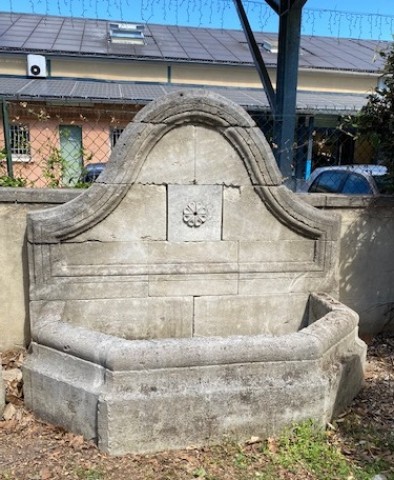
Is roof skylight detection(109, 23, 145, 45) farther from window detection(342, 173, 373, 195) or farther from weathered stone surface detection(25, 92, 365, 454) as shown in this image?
weathered stone surface detection(25, 92, 365, 454)

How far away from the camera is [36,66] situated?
15891 millimetres

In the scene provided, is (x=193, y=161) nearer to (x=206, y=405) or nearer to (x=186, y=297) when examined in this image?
(x=186, y=297)

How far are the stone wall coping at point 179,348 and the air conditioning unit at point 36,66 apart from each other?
15.2 meters

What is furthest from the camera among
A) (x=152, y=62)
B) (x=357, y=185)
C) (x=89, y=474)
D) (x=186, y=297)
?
(x=152, y=62)

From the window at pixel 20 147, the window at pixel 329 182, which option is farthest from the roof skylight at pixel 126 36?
the window at pixel 20 147

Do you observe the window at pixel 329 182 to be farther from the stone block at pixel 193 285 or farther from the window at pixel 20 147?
the window at pixel 20 147

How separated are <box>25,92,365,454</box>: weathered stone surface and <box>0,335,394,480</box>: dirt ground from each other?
8cm

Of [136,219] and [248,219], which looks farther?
[248,219]

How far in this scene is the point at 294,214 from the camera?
3670 mm

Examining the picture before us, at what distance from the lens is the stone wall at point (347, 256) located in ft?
12.2

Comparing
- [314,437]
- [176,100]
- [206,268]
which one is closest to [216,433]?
[314,437]

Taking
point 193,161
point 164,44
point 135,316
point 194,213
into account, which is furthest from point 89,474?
point 164,44

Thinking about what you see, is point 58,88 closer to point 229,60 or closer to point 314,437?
point 229,60

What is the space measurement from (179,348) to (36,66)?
15961mm
